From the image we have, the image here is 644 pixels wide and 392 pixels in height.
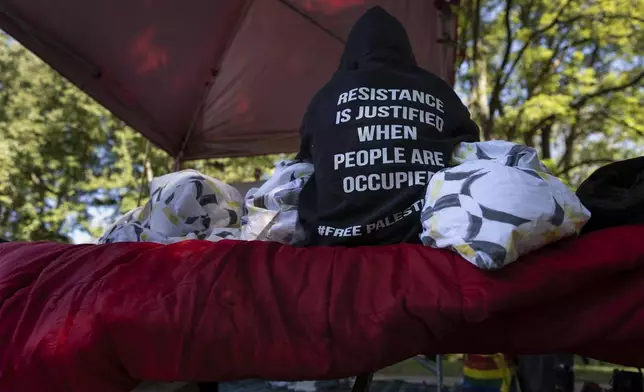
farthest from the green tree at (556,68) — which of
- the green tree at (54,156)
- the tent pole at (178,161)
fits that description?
the green tree at (54,156)

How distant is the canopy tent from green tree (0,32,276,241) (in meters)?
5.35

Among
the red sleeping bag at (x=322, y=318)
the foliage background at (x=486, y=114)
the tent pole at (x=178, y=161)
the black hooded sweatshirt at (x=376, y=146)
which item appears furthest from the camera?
the foliage background at (x=486, y=114)

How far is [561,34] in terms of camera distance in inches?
269

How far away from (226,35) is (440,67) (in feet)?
4.23

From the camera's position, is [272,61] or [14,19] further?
[272,61]

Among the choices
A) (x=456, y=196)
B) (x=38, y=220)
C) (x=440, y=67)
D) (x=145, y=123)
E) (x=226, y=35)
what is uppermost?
(x=226, y=35)

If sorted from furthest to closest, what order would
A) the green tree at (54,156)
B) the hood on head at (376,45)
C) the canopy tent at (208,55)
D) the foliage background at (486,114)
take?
the green tree at (54,156), the foliage background at (486,114), the canopy tent at (208,55), the hood on head at (376,45)

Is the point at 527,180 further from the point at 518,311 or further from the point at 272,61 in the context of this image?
the point at 272,61

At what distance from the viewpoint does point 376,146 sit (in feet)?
4.59

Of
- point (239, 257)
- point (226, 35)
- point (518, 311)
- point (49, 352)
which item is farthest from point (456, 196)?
point (226, 35)

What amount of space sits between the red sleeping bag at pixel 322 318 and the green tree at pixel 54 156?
8.07 m

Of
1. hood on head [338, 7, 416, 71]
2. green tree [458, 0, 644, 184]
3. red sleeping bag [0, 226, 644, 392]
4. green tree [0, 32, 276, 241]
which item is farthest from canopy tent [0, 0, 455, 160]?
green tree [0, 32, 276, 241]

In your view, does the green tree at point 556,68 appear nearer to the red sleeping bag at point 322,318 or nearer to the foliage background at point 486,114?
the foliage background at point 486,114

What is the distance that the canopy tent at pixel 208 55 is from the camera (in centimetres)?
279
